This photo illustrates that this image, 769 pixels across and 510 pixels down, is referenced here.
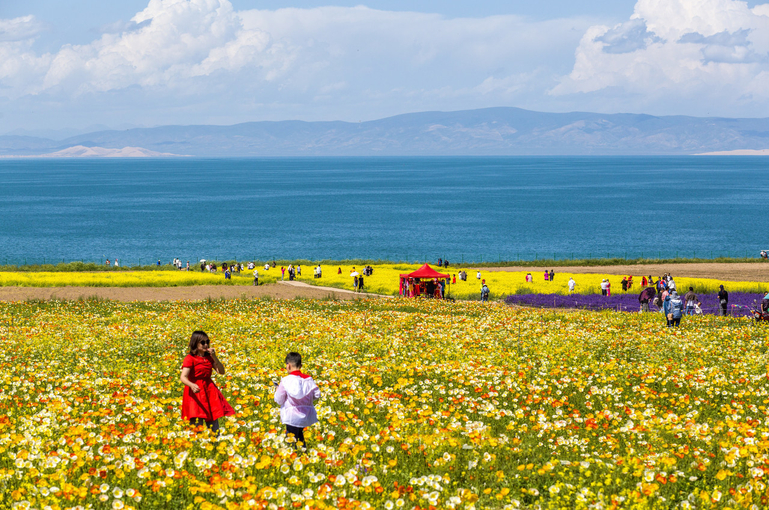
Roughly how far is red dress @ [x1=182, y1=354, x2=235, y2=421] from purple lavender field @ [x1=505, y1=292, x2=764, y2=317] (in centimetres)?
2760

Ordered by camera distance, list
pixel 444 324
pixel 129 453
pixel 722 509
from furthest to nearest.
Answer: pixel 444 324
pixel 129 453
pixel 722 509

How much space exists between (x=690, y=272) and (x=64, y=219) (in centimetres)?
12274

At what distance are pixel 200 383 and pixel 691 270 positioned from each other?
196ft

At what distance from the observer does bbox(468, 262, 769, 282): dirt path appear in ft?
188

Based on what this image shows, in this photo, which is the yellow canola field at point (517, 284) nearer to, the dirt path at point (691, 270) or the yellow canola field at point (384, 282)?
the yellow canola field at point (384, 282)

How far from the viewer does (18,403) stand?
1125 centimetres

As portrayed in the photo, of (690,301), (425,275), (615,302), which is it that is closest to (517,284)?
(425,275)

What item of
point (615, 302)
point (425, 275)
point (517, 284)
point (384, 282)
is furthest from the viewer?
point (384, 282)

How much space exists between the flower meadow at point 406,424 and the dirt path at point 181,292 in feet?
73.5

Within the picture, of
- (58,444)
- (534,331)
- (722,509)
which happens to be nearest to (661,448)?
(722,509)

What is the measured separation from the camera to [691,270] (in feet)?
202

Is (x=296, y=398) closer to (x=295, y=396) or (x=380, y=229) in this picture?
(x=295, y=396)

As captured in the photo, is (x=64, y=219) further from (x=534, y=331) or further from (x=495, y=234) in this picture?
(x=534, y=331)

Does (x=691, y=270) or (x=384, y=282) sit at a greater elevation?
(x=691, y=270)
